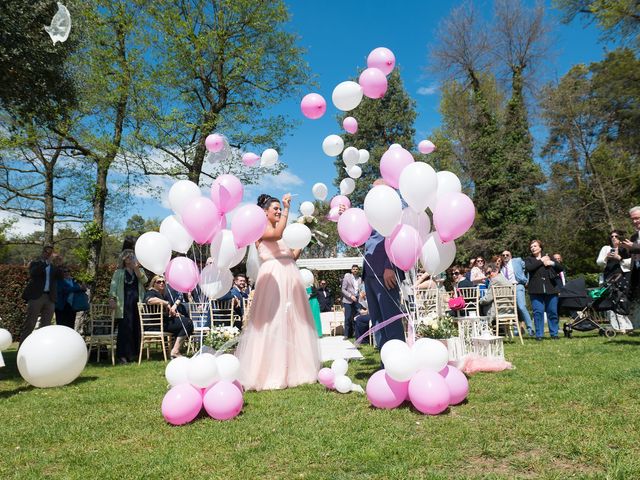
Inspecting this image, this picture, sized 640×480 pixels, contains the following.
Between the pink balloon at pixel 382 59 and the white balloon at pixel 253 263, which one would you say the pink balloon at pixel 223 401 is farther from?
the pink balloon at pixel 382 59

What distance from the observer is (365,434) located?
3.38m

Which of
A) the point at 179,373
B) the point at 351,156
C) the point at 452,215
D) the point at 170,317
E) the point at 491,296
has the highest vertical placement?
the point at 351,156

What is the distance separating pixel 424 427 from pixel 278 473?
126 centimetres

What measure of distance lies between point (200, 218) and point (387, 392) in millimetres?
2298

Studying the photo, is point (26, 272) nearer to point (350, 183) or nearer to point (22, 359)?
point (22, 359)

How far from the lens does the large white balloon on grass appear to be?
6.05m

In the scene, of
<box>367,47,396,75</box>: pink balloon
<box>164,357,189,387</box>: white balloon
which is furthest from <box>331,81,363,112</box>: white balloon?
<box>164,357,189,387</box>: white balloon

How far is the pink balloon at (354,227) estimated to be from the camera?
4727 mm

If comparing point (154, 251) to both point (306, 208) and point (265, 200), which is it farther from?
point (306, 208)

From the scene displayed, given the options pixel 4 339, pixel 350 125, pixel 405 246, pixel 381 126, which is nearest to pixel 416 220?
pixel 405 246

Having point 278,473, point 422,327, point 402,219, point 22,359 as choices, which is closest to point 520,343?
point 422,327

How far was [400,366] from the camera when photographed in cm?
390

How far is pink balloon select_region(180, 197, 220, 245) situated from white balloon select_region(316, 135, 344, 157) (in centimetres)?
208

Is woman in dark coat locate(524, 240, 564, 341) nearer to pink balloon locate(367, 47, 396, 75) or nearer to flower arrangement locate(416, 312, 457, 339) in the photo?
flower arrangement locate(416, 312, 457, 339)
